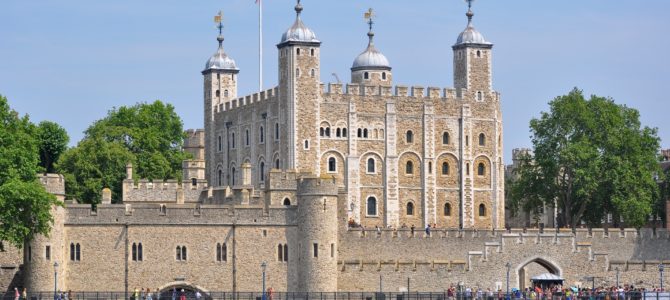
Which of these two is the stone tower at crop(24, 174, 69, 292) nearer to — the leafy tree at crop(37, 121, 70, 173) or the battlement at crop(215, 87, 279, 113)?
the battlement at crop(215, 87, 279, 113)

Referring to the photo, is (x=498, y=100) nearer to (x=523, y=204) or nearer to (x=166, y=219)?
(x=523, y=204)

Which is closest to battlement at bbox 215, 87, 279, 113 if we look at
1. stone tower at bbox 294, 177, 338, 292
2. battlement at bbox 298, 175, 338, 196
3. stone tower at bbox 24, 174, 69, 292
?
battlement at bbox 298, 175, 338, 196

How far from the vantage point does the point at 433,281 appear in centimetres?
9525

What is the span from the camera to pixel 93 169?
116 meters

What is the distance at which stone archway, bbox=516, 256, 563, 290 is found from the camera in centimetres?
9900

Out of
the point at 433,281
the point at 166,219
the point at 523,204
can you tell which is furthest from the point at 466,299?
the point at 523,204

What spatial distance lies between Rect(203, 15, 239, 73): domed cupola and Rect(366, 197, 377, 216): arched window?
16473mm

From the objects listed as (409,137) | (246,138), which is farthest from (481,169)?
(246,138)

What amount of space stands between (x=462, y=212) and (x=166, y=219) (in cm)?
3303

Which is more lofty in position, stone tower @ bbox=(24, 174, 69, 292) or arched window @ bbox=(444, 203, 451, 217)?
arched window @ bbox=(444, 203, 451, 217)

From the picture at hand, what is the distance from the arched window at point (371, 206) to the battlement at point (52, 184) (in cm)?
3065

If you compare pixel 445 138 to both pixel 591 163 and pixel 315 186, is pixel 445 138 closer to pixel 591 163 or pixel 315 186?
pixel 591 163

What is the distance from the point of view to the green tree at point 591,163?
11431cm

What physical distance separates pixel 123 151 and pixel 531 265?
94.0ft
